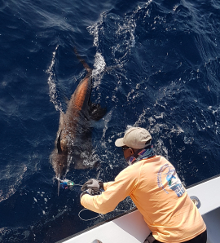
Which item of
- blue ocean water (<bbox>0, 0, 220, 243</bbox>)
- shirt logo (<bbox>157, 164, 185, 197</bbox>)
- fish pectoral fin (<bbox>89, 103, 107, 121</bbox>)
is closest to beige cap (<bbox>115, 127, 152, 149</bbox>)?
shirt logo (<bbox>157, 164, 185, 197</bbox>)

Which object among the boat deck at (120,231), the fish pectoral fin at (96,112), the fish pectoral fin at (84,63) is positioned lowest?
the boat deck at (120,231)

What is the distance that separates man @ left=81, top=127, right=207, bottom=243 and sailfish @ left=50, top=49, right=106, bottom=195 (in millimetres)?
2089

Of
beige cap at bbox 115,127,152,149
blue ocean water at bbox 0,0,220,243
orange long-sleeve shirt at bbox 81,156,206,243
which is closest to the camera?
orange long-sleeve shirt at bbox 81,156,206,243

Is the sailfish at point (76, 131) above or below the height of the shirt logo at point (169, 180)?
below

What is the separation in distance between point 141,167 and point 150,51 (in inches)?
215


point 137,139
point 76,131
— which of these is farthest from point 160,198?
point 76,131

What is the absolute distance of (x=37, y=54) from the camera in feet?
20.5

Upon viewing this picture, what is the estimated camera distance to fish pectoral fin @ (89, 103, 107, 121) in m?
5.83

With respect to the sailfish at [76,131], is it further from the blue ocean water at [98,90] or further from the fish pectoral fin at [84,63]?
the blue ocean water at [98,90]

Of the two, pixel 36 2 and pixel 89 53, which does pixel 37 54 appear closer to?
pixel 89 53

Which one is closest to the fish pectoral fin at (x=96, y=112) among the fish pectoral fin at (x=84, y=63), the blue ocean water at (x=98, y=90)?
the blue ocean water at (x=98, y=90)

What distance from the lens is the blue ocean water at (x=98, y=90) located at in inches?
171

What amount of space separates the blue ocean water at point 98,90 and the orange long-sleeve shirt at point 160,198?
1.87 metres

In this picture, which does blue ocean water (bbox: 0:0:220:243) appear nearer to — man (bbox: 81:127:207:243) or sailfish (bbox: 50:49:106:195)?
sailfish (bbox: 50:49:106:195)
